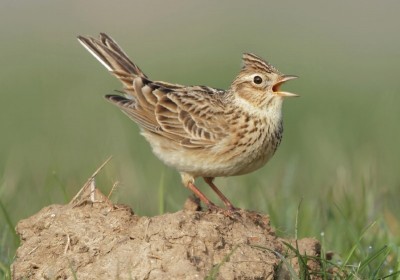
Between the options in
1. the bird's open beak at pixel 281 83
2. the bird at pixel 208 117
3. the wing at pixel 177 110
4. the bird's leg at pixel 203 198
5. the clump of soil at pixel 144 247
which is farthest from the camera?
the wing at pixel 177 110

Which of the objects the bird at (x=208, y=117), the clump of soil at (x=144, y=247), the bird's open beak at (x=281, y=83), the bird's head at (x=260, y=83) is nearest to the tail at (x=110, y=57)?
the bird at (x=208, y=117)

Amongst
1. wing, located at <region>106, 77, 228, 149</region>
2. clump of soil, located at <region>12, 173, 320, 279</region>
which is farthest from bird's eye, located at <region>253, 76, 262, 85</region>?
clump of soil, located at <region>12, 173, 320, 279</region>

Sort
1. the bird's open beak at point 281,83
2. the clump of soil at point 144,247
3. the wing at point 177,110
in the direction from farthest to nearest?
the wing at point 177,110
the bird's open beak at point 281,83
the clump of soil at point 144,247

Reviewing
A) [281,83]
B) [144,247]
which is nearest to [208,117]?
[281,83]

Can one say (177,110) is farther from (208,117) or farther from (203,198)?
(203,198)

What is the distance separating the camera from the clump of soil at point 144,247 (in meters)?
5.35

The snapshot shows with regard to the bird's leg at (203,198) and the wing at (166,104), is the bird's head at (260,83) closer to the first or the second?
the wing at (166,104)

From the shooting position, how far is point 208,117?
311 inches

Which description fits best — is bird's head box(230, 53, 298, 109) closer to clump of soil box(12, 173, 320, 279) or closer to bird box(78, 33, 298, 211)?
Answer: bird box(78, 33, 298, 211)

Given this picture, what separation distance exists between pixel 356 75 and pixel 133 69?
10.8 m

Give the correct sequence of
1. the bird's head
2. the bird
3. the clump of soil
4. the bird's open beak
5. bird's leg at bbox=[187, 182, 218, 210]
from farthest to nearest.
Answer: the bird's head → the bird → the bird's open beak → bird's leg at bbox=[187, 182, 218, 210] → the clump of soil

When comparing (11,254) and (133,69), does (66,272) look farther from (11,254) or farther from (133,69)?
(133,69)

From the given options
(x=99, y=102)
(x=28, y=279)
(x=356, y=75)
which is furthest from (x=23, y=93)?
(x=28, y=279)

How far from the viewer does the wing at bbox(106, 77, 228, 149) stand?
25.5 feet
